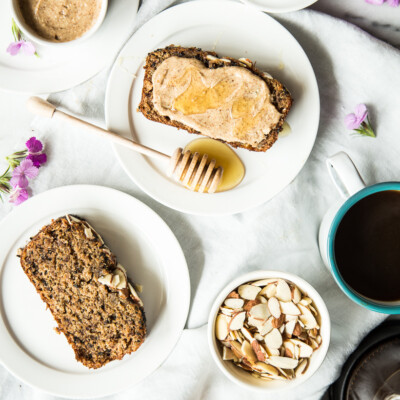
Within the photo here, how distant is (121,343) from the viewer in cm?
162

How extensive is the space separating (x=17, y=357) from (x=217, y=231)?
91 centimetres

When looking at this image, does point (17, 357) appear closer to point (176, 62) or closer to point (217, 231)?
point (217, 231)

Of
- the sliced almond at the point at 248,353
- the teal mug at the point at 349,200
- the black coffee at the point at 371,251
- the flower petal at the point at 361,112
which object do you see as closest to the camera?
the teal mug at the point at 349,200

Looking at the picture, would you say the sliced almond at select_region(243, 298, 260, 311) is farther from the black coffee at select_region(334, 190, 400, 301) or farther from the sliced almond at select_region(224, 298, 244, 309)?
the black coffee at select_region(334, 190, 400, 301)

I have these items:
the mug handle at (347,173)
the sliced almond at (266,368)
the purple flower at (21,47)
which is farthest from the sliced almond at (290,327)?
the purple flower at (21,47)

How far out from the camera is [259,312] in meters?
1.59

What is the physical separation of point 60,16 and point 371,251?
138 cm

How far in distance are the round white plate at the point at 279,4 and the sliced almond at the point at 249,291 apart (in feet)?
3.25

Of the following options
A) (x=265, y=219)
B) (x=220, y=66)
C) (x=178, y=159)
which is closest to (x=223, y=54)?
(x=220, y=66)

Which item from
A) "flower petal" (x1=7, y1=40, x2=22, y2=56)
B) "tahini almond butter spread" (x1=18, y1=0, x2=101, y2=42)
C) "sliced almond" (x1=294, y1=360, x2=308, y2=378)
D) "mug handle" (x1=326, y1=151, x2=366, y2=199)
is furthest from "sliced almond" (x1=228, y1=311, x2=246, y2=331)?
"flower petal" (x1=7, y1=40, x2=22, y2=56)

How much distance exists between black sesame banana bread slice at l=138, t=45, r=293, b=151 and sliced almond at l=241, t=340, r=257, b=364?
71 centimetres

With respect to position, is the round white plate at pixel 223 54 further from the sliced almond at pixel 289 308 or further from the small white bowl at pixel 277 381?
the sliced almond at pixel 289 308

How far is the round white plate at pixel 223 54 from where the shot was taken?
1.61 metres

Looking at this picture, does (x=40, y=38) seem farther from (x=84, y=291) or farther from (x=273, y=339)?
(x=273, y=339)
